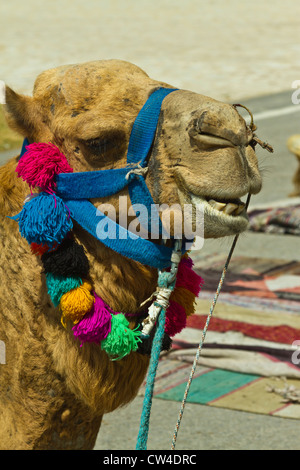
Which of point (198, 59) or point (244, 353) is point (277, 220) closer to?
point (244, 353)

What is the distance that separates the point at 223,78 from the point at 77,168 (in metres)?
14.5

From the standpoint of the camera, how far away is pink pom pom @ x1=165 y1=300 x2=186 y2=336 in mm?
2930

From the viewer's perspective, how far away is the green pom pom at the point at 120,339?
269 centimetres

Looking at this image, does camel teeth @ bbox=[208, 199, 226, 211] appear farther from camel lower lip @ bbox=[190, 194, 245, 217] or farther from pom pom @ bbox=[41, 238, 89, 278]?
pom pom @ bbox=[41, 238, 89, 278]

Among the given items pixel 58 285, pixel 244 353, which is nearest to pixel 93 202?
pixel 58 285

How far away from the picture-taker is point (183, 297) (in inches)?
117

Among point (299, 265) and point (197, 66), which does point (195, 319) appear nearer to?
point (299, 265)

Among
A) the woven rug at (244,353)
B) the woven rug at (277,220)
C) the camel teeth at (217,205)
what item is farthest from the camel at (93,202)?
the woven rug at (277,220)

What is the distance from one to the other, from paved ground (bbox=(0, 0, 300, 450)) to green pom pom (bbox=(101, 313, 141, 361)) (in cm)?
67

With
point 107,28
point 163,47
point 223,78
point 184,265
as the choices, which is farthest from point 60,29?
point 184,265

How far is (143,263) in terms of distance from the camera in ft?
8.80

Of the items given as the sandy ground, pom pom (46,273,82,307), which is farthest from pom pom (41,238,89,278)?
the sandy ground

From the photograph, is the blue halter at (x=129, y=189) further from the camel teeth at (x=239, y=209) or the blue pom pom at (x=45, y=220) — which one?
the camel teeth at (x=239, y=209)

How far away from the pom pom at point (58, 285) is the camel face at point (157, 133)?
0.37m
